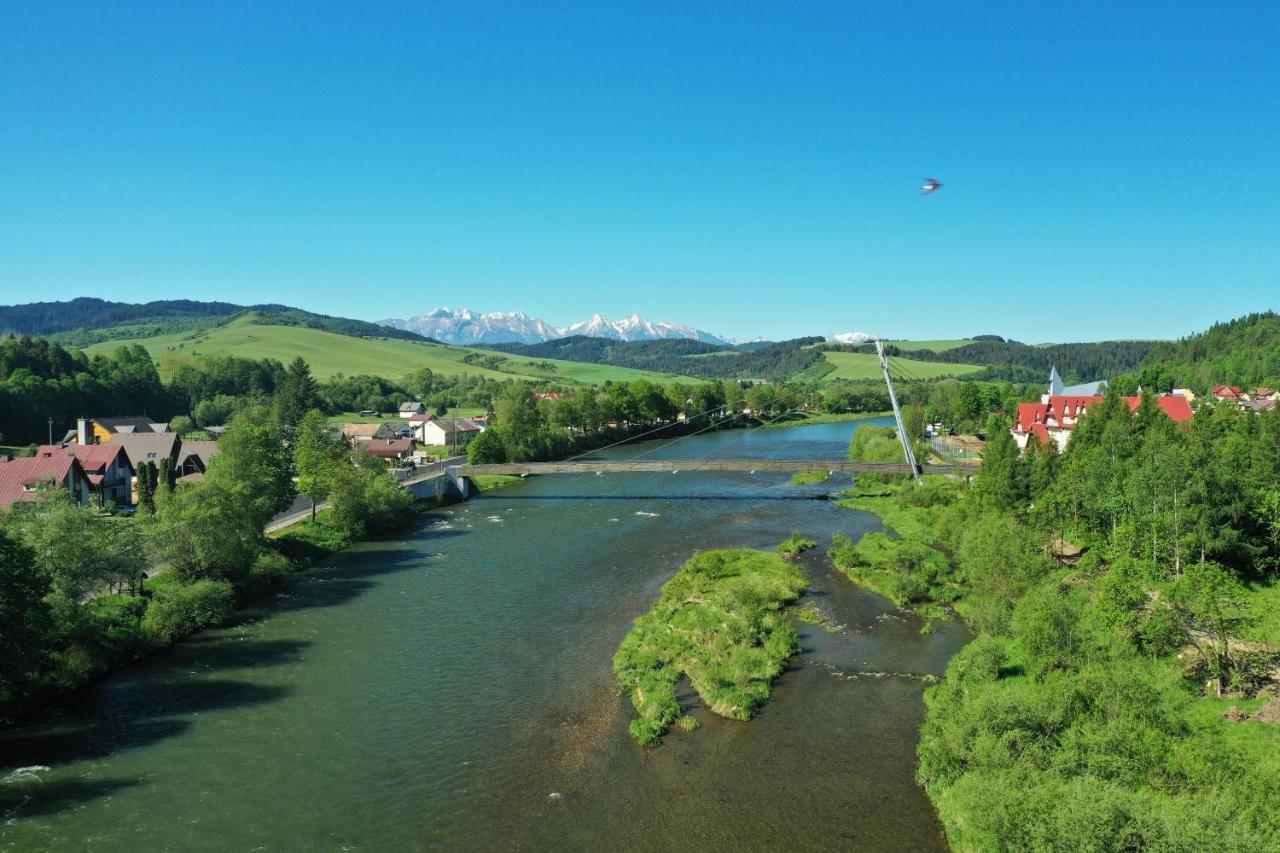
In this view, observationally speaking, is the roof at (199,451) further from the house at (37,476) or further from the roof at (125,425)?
the roof at (125,425)

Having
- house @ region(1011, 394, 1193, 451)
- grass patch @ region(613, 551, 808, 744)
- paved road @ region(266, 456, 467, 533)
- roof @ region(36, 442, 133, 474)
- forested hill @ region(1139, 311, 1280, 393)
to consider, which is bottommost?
grass patch @ region(613, 551, 808, 744)

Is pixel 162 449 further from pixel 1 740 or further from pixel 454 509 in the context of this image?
pixel 1 740

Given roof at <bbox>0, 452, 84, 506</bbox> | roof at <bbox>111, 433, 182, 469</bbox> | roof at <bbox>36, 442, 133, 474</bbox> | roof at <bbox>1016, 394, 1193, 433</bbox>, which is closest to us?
roof at <bbox>0, 452, 84, 506</bbox>

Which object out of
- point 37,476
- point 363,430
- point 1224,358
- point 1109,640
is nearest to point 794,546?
point 1109,640

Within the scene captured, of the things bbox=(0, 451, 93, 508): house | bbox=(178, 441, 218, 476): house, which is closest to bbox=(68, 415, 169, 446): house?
bbox=(178, 441, 218, 476): house

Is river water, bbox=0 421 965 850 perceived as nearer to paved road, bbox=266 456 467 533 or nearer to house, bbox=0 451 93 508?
paved road, bbox=266 456 467 533

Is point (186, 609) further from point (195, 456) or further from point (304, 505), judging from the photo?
point (195, 456)
